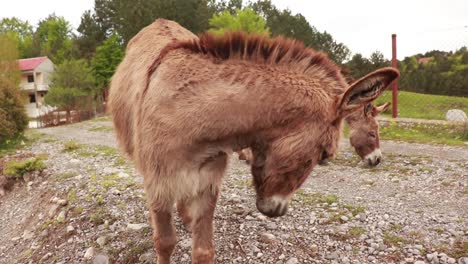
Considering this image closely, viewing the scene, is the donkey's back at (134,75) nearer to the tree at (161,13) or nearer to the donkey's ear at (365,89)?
the donkey's ear at (365,89)

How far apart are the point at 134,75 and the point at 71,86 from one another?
27.1 metres

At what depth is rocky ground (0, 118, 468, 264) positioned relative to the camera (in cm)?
328

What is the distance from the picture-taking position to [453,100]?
1377 centimetres

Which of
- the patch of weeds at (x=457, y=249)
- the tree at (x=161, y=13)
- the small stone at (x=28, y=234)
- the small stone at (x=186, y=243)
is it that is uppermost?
the tree at (x=161, y=13)

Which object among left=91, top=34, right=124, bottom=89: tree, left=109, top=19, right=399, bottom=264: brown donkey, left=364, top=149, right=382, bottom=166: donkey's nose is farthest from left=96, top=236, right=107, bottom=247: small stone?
left=91, top=34, right=124, bottom=89: tree

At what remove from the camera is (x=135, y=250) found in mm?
3428

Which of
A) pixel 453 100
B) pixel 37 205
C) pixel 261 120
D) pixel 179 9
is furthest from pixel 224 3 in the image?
pixel 261 120

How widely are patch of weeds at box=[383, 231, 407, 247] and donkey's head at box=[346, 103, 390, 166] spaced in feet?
9.68

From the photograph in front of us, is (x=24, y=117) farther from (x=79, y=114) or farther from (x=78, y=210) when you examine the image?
(x=79, y=114)

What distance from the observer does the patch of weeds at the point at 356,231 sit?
348cm

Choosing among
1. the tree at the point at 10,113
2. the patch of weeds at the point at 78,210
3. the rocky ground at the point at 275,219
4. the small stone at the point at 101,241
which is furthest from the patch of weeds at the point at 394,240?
the tree at the point at 10,113

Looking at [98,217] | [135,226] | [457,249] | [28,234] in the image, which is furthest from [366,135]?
[28,234]

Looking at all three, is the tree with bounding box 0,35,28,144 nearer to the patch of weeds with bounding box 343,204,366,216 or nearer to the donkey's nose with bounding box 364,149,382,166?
the donkey's nose with bounding box 364,149,382,166

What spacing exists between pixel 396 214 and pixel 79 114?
70.8 feet
